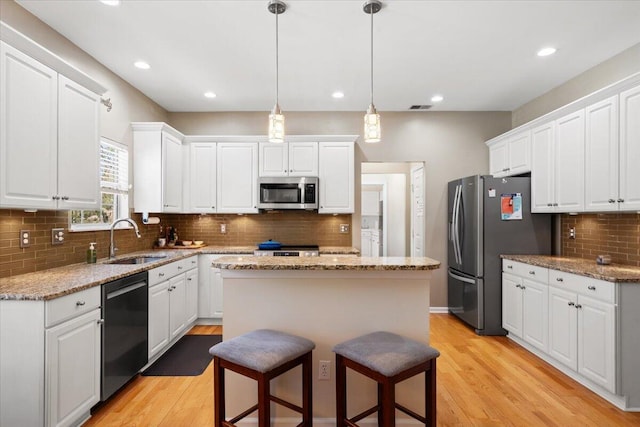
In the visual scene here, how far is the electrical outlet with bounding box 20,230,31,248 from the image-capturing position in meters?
2.32

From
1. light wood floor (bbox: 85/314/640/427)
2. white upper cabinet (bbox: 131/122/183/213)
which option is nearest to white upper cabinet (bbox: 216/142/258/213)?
white upper cabinet (bbox: 131/122/183/213)

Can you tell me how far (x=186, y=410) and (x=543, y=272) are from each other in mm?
3237

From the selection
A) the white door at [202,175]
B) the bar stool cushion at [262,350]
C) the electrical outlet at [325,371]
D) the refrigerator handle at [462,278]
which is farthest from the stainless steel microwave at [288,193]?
the bar stool cushion at [262,350]

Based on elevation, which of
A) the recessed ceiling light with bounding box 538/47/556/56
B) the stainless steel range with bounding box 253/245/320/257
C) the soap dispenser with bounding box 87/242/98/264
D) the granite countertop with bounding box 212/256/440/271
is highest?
the recessed ceiling light with bounding box 538/47/556/56

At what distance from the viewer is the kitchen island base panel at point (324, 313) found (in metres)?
2.05

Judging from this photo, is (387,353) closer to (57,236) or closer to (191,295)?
(57,236)

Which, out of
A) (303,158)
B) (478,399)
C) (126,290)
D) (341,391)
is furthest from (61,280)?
(478,399)

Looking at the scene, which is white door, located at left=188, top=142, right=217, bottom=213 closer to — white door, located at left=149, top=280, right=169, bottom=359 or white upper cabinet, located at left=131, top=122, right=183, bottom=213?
white upper cabinet, located at left=131, top=122, right=183, bottom=213

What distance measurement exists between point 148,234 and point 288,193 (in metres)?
1.81

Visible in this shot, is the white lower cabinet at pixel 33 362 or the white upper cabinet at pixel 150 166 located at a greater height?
the white upper cabinet at pixel 150 166

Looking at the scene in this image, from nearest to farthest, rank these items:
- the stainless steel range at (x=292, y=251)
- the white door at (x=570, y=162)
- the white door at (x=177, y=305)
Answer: the white door at (x=570, y=162), the white door at (x=177, y=305), the stainless steel range at (x=292, y=251)

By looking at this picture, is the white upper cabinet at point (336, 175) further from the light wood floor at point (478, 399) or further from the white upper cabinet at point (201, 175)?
the light wood floor at point (478, 399)

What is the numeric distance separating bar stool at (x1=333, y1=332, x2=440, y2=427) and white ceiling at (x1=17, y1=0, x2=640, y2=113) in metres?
2.24

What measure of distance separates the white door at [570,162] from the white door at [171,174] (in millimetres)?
4201
